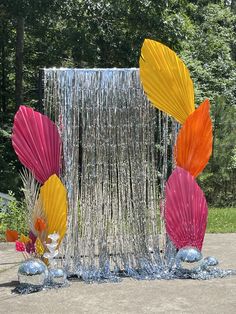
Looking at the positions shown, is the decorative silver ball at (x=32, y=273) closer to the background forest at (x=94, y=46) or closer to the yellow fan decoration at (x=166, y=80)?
the yellow fan decoration at (x=166, y=80)

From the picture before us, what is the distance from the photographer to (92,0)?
1309 cm

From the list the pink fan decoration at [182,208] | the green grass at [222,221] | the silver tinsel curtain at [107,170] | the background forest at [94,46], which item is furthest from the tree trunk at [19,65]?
the pink fan decoration at [182,208]

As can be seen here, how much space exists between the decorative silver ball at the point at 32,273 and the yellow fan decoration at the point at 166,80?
2036mm

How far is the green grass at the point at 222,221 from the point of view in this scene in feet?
32.3

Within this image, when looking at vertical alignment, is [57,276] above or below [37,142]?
below

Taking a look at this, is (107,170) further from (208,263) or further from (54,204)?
(208,263)

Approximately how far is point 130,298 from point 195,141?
5.97ft

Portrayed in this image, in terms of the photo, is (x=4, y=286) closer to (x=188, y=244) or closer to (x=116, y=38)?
(x=188, y=244)

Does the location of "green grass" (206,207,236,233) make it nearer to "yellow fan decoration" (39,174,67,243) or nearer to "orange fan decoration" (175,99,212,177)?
"orange fan decoration" (175,99,212,177)

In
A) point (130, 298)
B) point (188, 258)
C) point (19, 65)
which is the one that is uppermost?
point (19, 65)

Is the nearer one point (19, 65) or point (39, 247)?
point (39, 247)

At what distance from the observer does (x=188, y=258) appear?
6008 mm

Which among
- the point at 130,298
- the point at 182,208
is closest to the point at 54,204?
the point at 130,298

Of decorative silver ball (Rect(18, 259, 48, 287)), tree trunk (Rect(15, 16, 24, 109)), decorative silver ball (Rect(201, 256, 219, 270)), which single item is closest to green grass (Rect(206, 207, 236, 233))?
decorative silver ball (Rect(201, 256, 219, 270))
